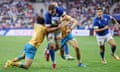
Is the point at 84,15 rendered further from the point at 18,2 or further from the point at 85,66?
the point at 85,66

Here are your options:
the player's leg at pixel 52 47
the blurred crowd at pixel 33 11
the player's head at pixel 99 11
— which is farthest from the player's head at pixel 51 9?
the blurred crowd at pixel 33 11

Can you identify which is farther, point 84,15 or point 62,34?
point 84,15

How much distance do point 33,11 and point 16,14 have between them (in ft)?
8.99

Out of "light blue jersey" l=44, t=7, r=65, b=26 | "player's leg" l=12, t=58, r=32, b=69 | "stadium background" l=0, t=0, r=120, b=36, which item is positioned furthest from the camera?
"stadium background" l=0, t=0, r=120, b=36

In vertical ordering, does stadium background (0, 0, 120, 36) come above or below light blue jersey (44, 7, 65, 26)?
below

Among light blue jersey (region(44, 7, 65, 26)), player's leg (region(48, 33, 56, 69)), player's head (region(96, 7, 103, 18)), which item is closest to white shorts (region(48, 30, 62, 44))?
player's leg (region(48, 33, 56, 69))

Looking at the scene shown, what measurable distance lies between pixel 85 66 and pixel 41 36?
2.70 meters

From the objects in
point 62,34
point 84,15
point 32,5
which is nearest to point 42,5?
point 32,5

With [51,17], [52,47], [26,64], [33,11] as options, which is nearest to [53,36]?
[52,47]

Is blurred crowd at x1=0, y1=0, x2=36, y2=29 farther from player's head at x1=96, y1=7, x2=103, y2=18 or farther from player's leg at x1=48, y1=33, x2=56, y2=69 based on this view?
player's leg at x1=48, y1=33, x2=56, y2=69

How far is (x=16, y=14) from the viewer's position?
43938 millimetres

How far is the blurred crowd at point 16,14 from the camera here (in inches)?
1647

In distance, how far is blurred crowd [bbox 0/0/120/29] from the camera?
138 feet

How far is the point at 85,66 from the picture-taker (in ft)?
48.2
